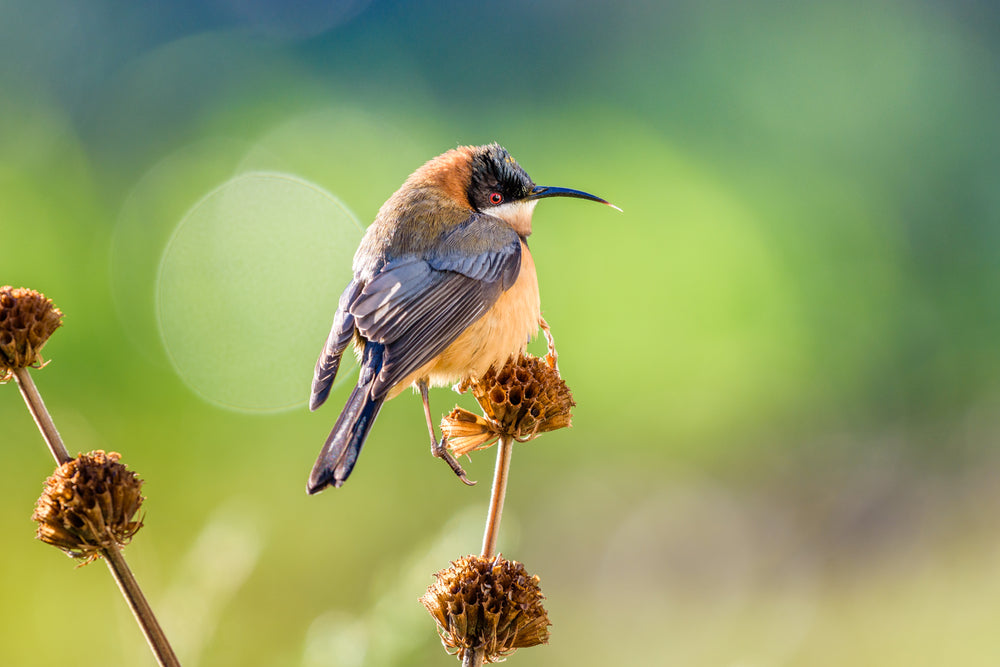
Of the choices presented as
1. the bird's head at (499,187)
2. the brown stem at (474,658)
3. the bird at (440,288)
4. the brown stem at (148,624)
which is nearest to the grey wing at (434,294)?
the bird at (440,288)

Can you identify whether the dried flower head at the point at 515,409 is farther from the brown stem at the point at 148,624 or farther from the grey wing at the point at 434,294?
the brown stem at the point at 148,624

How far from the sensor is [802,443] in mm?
7074

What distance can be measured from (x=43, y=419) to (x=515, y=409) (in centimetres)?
105

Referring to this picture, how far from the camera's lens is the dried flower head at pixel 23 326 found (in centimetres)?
169

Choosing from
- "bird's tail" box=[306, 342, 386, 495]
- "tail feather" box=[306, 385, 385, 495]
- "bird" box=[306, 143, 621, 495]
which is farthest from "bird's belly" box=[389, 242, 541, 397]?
"tail feather" box=[306, 385, 385, 495]

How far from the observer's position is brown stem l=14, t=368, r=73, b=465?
1564mm

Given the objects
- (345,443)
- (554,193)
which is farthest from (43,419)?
(554,193)

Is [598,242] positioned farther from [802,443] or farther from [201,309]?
[201,309]

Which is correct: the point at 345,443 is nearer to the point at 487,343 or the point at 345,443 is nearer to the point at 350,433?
the point at 350,433

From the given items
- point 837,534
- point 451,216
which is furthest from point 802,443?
point 451,216

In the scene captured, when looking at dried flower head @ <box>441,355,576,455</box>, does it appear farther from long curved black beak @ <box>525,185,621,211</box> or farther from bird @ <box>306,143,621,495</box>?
long curved black beak @ <box>525,185,621,211</box>

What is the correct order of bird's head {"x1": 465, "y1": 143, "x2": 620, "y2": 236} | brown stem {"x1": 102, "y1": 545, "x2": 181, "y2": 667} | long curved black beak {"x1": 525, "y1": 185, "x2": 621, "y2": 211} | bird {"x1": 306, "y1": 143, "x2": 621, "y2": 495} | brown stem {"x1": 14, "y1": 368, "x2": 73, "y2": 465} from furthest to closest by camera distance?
bird's head {"x1": 465, "y1": 143, "x2": 620, "y2": 236} < long curved black beak {"x1": 525, "y1": 185, "x2": 621, "y2": 211} < bird {"x1": 306, "y1": 143, "x2": 621, "y2": 495} < brown stem {"x1": 14, "y1": 368, "x2": 73, "y2": 465} < brown stem {"x1": 102, "y1": 545, "x2": 181, "y2": 667}

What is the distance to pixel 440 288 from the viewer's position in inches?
128

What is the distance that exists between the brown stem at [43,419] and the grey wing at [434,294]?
1.05m
